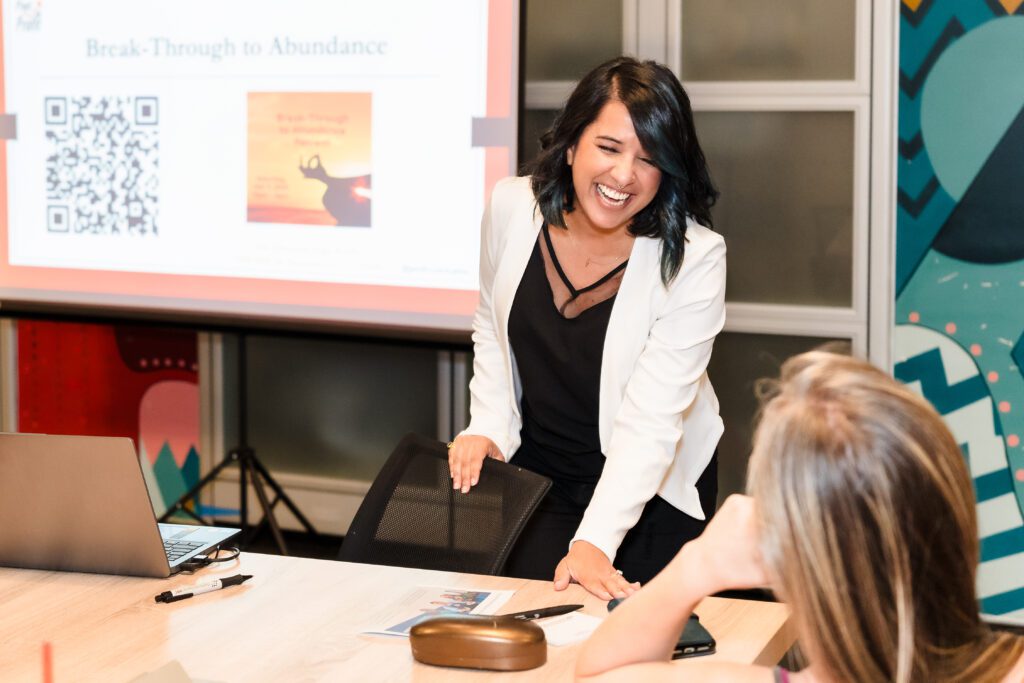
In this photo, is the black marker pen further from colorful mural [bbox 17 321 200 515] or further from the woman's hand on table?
colorful mural [bbox 17 321 200 515]

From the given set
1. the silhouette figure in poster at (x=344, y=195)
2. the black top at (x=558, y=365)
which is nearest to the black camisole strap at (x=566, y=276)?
the black top at (x=558, y=365)

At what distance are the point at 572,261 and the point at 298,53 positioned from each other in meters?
1.60

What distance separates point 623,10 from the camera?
358 centimetres

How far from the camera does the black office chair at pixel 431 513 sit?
1.95 meters

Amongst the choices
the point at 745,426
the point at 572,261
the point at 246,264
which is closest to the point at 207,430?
the point at 246,264

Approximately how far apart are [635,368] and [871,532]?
1.15 metres

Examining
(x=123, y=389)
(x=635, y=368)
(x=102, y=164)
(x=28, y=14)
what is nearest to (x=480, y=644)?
(x=635, y=368)

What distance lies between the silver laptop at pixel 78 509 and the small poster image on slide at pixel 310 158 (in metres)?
1.85

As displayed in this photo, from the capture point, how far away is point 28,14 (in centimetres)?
372

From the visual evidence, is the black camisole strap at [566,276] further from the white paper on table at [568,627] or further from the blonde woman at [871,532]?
the blonde woman at [871,532]

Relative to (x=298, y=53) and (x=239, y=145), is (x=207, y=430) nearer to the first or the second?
(x=239, y=145)

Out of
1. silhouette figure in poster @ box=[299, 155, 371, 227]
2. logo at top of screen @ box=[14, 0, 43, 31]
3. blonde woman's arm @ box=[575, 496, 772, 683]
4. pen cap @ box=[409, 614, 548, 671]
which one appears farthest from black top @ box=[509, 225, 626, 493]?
logo at top of screen @ box=[14, 0, 43, 31]

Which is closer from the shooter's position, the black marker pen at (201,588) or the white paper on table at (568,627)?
the white paper on table at (568,627)

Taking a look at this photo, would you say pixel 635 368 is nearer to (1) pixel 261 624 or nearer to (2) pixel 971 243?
(1) pixel 261 624
